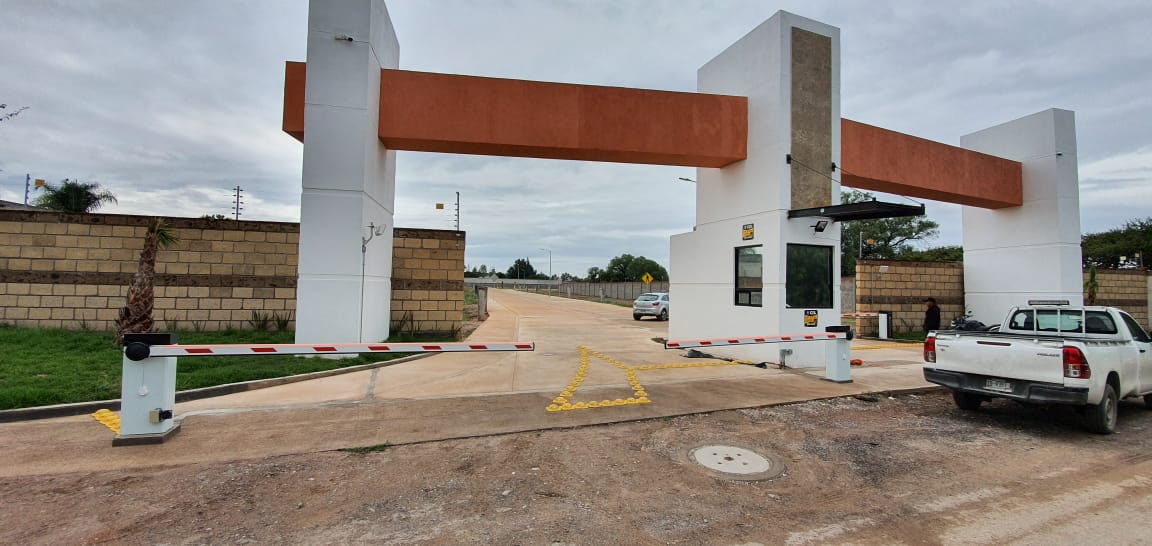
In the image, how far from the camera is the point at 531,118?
422 inches

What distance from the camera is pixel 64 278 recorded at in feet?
39.0

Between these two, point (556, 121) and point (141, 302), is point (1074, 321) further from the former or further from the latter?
point (141, 302)

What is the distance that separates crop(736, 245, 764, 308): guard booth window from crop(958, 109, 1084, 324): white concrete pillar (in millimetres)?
10929

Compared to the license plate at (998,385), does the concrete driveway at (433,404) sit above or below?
below

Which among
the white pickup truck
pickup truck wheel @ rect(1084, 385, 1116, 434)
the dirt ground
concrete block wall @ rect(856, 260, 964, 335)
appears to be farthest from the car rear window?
concrete block wall @ rect(856, 260, 964, 335)

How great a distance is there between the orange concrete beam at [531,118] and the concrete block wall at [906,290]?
1003 centimetres

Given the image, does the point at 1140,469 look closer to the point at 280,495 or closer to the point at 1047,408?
the point at 1047,408

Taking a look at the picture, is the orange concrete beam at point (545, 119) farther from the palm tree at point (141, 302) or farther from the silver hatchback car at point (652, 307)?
the silver hatchback car at point (652, 307)

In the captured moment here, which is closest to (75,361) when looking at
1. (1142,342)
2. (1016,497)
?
(1016,497)

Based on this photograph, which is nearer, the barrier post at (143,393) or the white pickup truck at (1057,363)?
the barrier post at (143,393)

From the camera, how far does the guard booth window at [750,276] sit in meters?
11.0

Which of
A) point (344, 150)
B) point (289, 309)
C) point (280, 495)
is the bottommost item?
point (280, 495)

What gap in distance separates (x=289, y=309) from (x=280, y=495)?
10.0m

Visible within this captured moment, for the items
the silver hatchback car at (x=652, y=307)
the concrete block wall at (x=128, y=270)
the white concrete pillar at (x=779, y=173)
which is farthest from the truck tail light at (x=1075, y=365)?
the silver hatchback car at (x=652, y=307)
